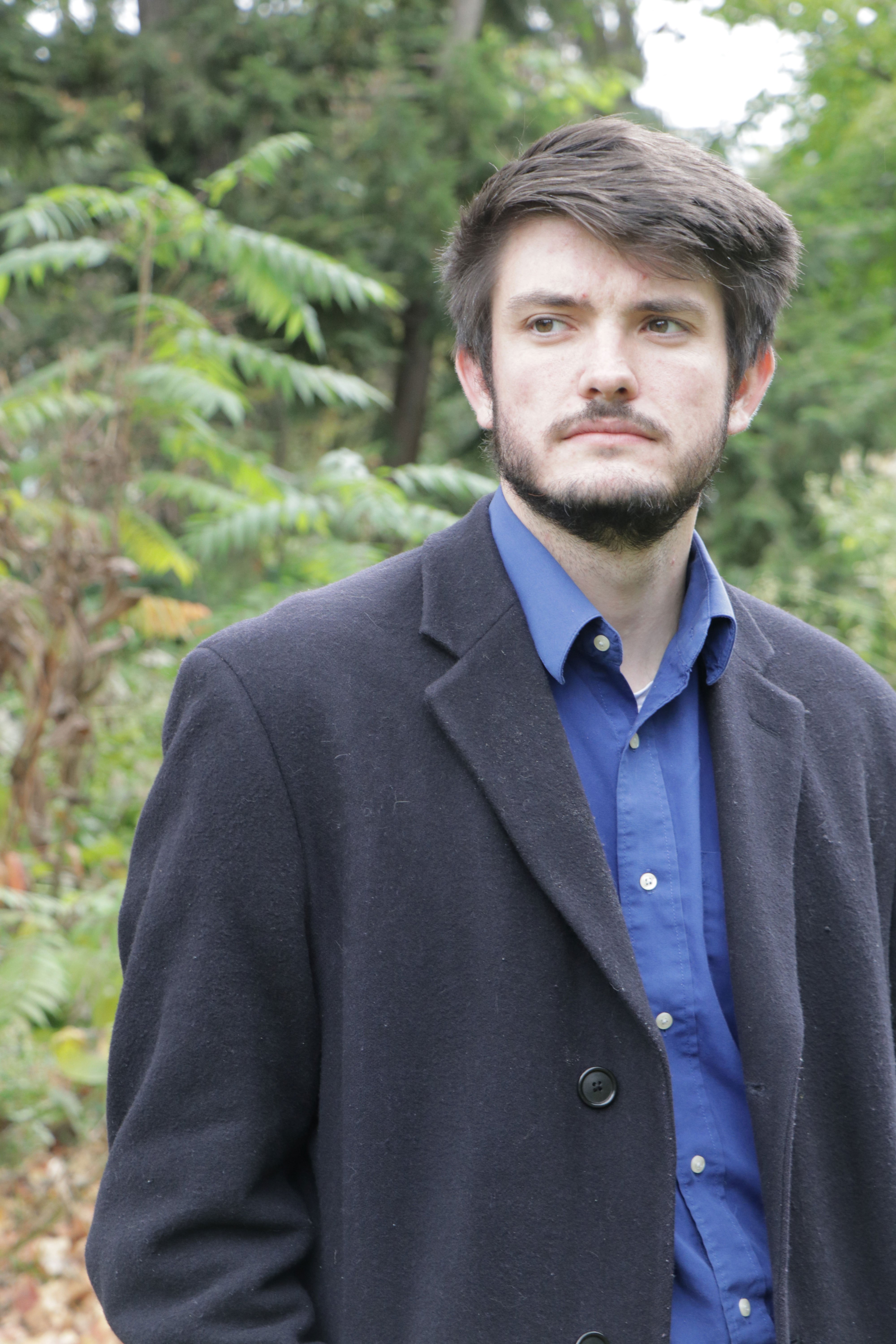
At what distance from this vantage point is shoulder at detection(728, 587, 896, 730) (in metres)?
1.85

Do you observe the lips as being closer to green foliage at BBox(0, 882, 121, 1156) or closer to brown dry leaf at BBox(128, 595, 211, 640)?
green foliage at BBox(0, 882, 121, 1156)

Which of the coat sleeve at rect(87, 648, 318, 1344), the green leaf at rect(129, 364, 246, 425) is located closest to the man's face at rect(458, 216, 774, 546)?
the coat sleeve at rect(87, 648, 318, 1344)

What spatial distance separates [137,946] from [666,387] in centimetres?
104

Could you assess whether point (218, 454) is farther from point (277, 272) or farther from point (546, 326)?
point (546, 326)

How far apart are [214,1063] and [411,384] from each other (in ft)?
29.8

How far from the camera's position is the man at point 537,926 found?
1.38m

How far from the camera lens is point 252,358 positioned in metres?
4.75

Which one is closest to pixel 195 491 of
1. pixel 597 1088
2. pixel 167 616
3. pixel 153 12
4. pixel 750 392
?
pixel 167 616

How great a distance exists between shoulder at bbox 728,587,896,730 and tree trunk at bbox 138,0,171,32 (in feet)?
28.9

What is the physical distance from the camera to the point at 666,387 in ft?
5.41

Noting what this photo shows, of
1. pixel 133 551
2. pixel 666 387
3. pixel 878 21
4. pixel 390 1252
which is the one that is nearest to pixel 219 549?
pixel 133 551

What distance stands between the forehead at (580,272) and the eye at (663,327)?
3 cm

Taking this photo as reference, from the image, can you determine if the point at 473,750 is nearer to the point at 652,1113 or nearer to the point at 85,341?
the point at 652,1113

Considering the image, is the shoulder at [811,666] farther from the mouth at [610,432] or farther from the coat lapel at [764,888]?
the mouth at [610,432]
